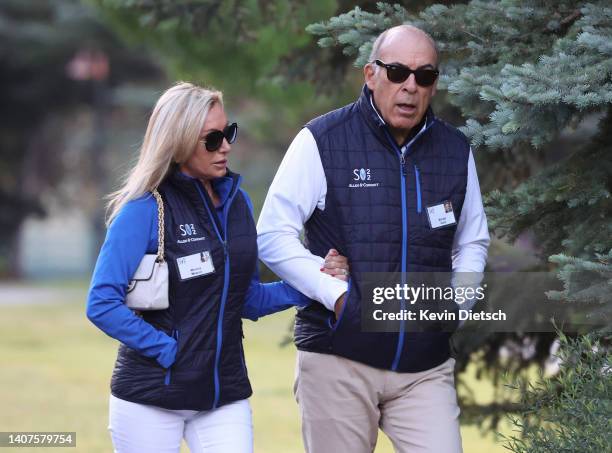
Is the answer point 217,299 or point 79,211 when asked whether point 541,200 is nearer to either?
point 217,299

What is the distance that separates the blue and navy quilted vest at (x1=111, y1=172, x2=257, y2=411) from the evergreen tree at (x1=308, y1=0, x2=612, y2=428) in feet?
3.49

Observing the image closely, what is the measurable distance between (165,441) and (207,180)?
946 mm

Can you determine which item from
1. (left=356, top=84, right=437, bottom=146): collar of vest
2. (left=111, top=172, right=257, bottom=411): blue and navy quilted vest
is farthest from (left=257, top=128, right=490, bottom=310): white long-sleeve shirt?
(left=356, top=84, right=437, bottom=146): collar of vest

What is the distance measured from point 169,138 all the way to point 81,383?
10.5 metres

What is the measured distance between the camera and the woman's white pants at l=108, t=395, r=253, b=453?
175 inches

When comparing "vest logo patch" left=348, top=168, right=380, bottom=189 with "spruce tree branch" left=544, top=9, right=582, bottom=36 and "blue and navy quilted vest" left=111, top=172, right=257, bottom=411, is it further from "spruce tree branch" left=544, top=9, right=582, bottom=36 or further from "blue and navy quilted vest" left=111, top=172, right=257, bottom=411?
"spruce tree branch" left=544, top=9, right=582, bottom=36

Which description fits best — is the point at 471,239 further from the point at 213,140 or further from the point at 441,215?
the point at 213,140

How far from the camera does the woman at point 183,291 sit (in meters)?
4.41

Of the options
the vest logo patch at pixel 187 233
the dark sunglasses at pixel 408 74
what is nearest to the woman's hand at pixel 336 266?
the vest logo patch at pixel 187 233

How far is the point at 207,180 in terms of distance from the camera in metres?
4.67

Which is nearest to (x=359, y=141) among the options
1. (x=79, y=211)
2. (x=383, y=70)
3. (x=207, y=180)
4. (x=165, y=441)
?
(x=383, y=70)

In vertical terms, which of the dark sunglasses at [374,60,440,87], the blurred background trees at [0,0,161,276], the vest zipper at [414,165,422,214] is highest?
the blurred background trees at [0,0,161,276]

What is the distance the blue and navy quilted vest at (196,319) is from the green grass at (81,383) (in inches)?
85.9

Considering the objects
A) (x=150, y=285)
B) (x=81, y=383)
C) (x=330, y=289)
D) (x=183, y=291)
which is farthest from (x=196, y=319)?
(x=81, y=383)
